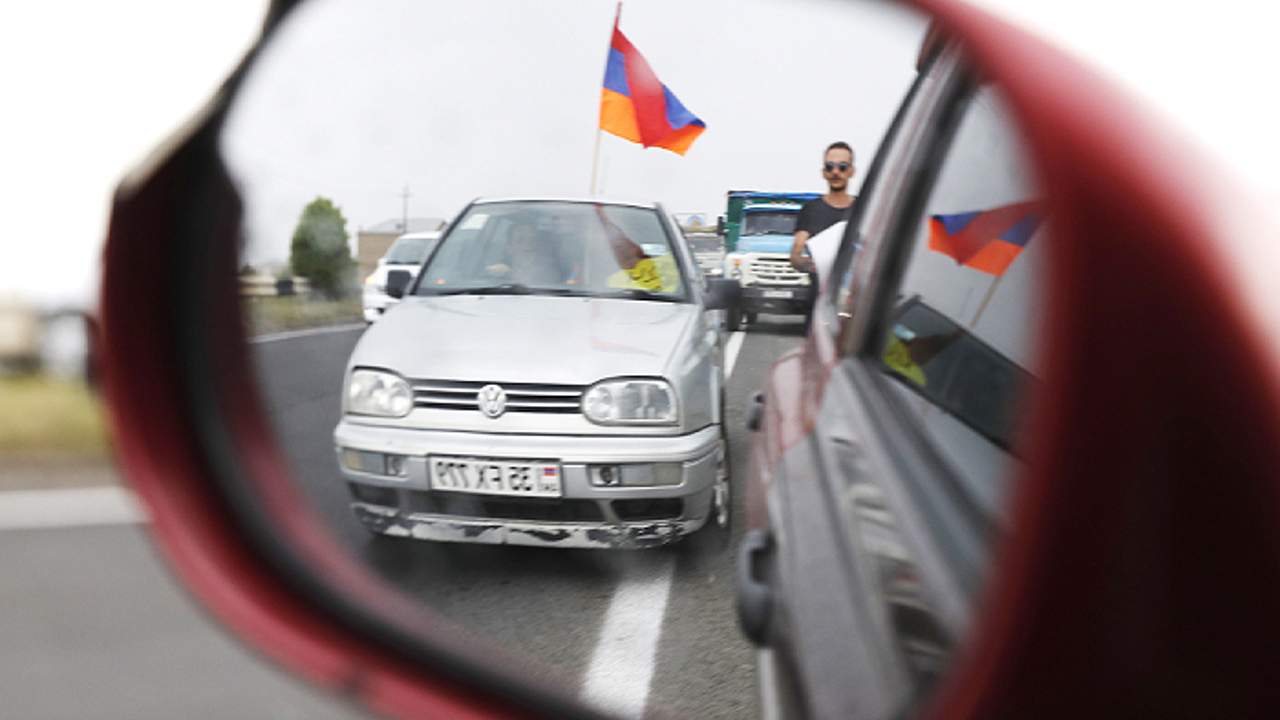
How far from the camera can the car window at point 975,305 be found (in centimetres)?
66

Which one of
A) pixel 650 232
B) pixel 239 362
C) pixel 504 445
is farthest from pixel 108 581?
pixel 650 232

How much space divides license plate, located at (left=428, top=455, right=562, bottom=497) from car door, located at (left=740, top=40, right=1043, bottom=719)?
45 cm

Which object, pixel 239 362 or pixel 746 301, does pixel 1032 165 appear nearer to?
pixel 746 301

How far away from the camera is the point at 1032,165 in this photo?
0.57 meters

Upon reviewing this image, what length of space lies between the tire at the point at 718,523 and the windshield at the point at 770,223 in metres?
0.46

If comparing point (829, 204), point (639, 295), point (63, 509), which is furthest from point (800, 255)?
point (63, 509)

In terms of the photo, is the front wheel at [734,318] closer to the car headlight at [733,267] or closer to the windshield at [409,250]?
the car headlight at [733,267]

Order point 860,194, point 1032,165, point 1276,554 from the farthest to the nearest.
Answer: point 860,194
point 1032,165
point 1276,554

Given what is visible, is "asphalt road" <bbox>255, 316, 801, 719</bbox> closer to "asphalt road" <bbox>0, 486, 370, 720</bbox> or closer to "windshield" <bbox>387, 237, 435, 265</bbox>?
"windshield" <bbox>387, 237, 435, 265</bbox>

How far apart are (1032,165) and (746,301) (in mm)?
686

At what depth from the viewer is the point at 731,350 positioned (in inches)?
58.9

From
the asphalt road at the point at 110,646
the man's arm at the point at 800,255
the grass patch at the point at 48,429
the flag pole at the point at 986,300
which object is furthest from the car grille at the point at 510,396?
the grass patch at the point at 48,429

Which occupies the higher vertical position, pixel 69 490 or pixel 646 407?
pixel 646 407

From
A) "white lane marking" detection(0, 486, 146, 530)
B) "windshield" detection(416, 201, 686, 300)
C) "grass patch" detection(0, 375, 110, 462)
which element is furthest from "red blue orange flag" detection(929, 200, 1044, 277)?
"grass patch" detection(0, 375, 110, 462)
